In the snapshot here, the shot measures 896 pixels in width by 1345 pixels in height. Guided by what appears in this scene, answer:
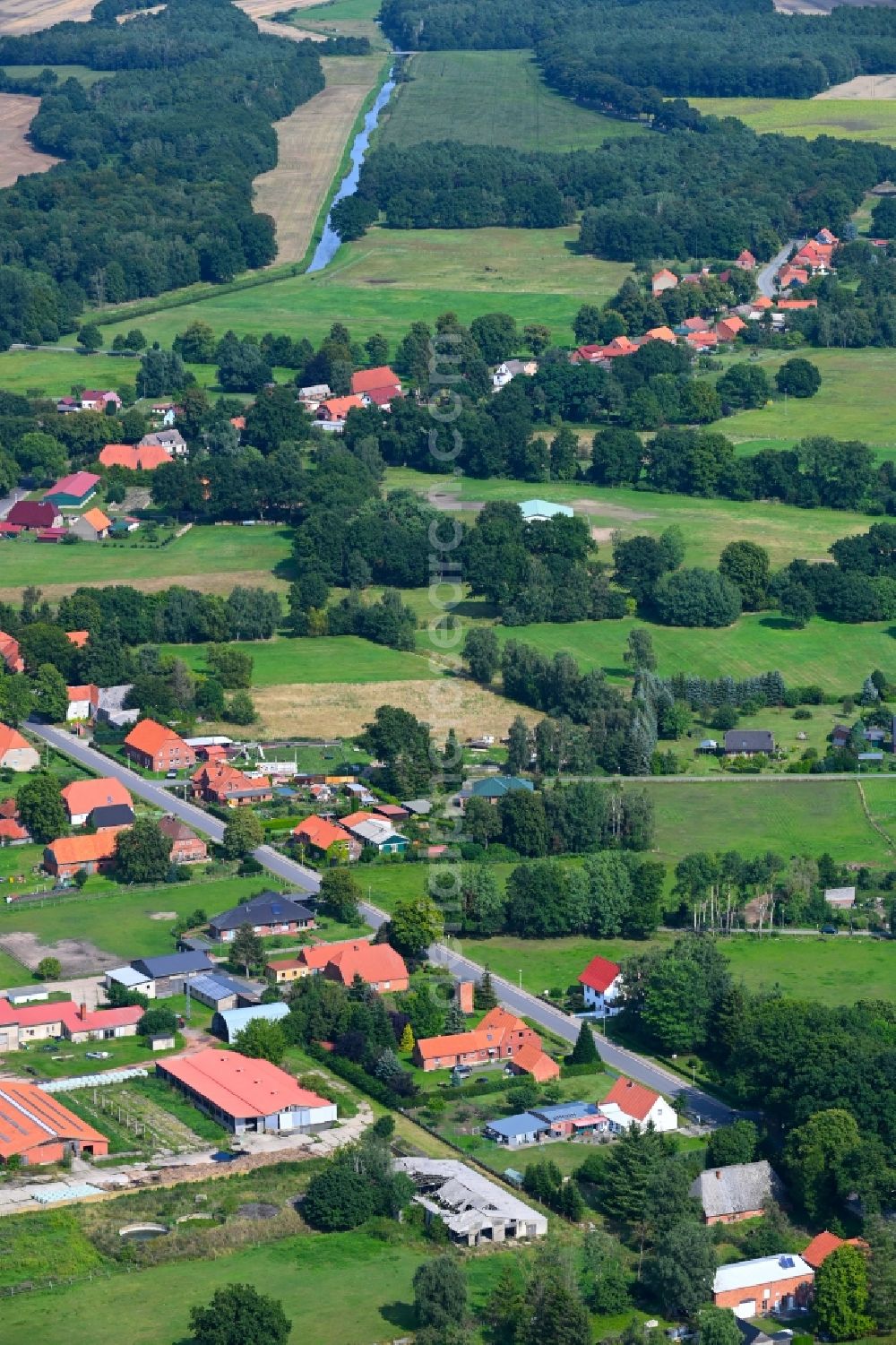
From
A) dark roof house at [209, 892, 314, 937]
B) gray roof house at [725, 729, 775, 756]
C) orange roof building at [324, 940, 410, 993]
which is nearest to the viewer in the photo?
orange roof building at [324, 940, 410, 993]

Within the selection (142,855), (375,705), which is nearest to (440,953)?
(142,855)

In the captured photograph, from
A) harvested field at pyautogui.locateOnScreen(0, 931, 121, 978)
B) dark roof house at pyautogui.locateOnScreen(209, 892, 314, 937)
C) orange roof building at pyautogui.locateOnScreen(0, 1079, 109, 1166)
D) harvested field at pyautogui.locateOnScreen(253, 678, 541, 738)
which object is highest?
orange roof building at pyautogui.locateOnScreen(0, 1079, 109, 1166)

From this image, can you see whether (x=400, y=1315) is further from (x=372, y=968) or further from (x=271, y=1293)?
(x=372, y=968)

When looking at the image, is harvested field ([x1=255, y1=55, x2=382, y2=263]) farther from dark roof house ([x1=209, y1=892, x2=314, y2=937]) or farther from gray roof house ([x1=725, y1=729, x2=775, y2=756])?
dark roof house ([x1=209, y1=892, x2=314, y2=937])

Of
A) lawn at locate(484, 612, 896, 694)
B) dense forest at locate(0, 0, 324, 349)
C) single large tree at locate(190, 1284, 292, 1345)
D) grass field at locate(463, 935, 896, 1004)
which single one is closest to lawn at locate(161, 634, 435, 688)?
lawn at locate(484, 612, 896, 694)

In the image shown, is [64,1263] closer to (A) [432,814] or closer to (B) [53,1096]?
(B) [53,1096]

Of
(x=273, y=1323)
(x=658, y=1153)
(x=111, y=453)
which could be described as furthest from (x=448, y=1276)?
(x=111, y=453)
